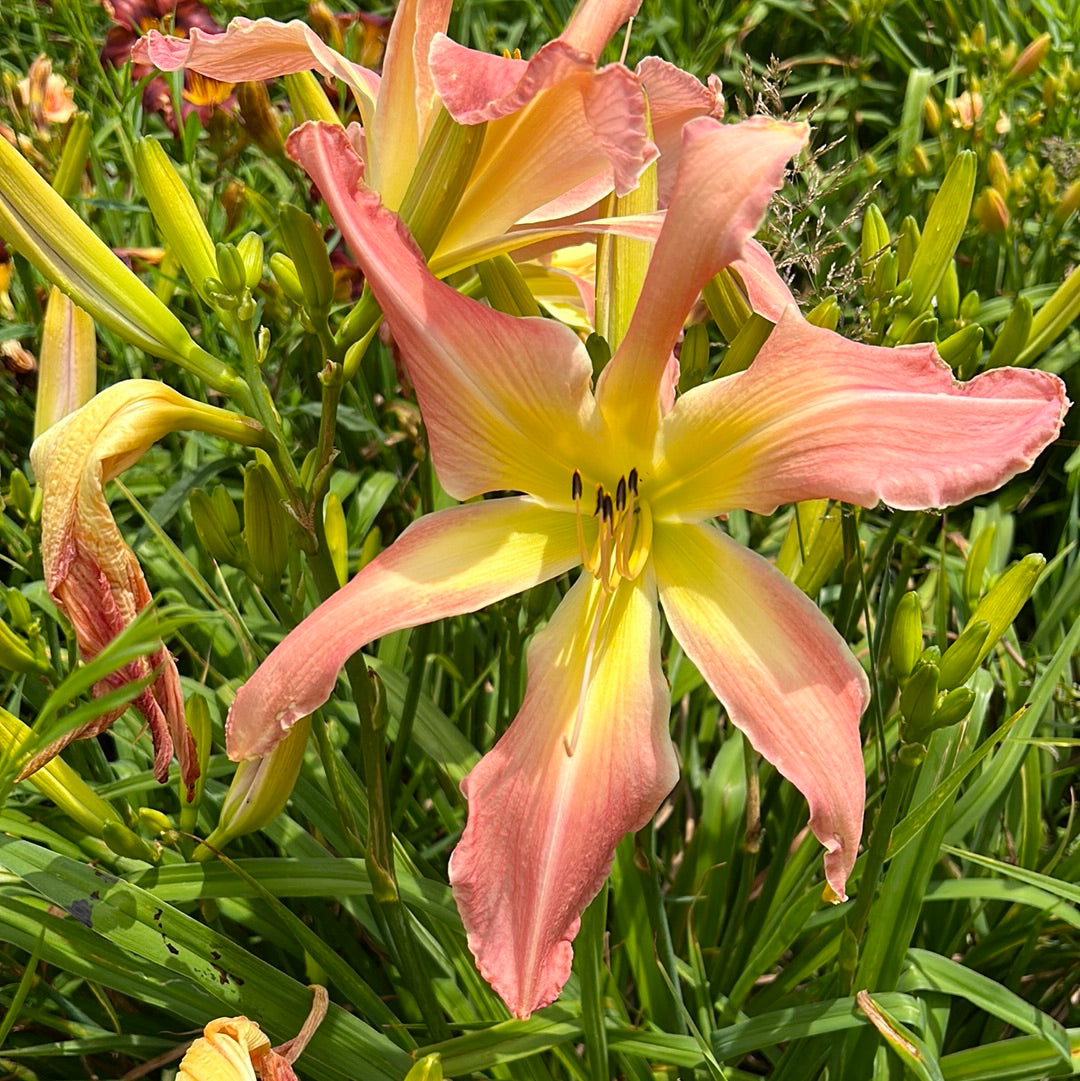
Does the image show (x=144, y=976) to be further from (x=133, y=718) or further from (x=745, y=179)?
(x=745, y=179)

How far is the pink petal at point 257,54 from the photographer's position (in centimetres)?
102

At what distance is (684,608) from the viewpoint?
3.10 ft

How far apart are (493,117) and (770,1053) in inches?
48.3

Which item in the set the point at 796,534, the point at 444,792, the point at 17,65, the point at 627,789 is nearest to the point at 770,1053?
the point at 444,792

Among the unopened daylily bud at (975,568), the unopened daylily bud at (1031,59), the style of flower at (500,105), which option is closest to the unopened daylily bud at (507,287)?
the style of flower at (500,105)

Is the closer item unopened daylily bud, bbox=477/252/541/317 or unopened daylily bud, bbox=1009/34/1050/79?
unopened daylily bud, bbox=477/252/541/317

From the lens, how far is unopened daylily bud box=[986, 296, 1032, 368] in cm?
114

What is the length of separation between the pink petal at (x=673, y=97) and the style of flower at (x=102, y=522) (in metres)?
0.47

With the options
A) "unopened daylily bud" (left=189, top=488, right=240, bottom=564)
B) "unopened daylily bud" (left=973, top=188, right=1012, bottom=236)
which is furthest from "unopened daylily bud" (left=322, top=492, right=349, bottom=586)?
"unopened daylily bud" (left=973, top=188, right=1012, bottom=236)

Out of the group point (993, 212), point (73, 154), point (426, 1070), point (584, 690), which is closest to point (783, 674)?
point (584, 690)

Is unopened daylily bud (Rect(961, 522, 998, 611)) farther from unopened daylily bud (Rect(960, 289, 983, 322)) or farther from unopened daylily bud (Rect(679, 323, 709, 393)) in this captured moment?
unopened daylily bud (Rect(679, 323, 709, 393))

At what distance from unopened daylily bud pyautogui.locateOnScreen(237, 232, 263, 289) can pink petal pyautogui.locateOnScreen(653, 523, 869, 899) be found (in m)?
0.45

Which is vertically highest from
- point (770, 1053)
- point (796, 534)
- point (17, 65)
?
point (17, 65)

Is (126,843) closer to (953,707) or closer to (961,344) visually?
(953,707)
